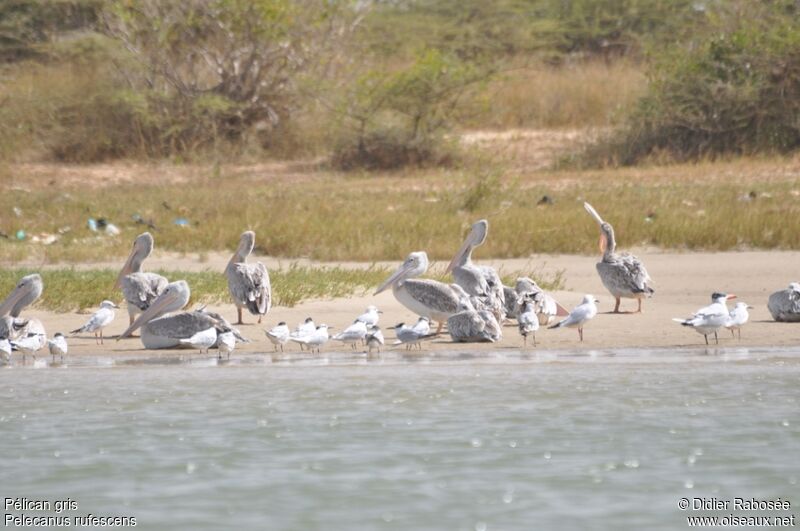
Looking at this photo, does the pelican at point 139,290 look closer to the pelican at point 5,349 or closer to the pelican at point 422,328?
the pelican at point 5,349

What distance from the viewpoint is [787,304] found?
37.1 feet

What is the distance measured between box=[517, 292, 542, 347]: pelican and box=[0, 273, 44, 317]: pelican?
135 inches

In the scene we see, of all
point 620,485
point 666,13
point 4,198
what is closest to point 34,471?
point 620,485

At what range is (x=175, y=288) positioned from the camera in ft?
35.0

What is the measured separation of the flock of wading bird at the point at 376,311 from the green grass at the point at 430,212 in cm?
358

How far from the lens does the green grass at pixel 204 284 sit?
1210 cm

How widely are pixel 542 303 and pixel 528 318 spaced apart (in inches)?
31.0

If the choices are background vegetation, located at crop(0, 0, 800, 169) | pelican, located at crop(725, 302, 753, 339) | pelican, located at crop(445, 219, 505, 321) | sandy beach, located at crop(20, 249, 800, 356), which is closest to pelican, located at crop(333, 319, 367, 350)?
sandy beach, located at crop(20, 249, 800, 356)

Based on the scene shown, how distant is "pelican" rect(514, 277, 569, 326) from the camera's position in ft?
36.4

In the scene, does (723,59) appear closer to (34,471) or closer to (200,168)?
(200,168)

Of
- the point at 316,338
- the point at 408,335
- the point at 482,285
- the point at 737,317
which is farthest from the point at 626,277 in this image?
the point at 316,338

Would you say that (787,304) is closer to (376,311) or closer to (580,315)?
(580,315)

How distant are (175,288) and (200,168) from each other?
1376cm

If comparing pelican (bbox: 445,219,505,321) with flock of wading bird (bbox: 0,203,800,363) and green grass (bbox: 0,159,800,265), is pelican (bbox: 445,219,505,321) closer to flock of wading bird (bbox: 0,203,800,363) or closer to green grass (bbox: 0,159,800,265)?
flock of wading bird (bbox: 0,203,800,363)
